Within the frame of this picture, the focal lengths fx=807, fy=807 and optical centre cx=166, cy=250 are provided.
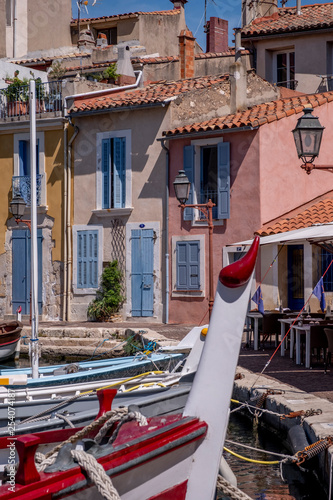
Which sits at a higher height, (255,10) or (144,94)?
(255,10)

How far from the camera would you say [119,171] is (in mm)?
23031

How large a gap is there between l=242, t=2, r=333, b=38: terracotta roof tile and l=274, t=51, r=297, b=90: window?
3.16ft

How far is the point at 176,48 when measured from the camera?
31719 millimetres

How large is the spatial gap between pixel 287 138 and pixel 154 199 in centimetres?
401

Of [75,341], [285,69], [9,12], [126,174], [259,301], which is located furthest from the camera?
[9,12]

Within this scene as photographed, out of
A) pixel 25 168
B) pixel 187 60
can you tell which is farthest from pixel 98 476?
pixel 187 60

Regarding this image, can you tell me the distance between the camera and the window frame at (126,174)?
2275 centimetres

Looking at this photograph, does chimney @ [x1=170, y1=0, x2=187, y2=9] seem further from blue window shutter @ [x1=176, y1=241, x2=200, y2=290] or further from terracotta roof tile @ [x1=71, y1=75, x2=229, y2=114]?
blue window shutter @ [x1=176, y1=241, x2=200, y2=290]

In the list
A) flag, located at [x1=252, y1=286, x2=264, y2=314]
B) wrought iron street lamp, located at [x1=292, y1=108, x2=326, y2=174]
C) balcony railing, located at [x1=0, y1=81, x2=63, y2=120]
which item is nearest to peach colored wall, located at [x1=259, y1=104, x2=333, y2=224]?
flag, located at [x1=252, y1=286, x2=264, y2=314]

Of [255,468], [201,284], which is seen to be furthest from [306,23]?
[255,468]

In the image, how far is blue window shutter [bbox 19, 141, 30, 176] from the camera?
2466cm

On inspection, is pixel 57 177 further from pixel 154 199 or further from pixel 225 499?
pixel 225 499

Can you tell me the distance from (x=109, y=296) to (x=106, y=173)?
357 centimetres

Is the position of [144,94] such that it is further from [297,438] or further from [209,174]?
[297,438]
